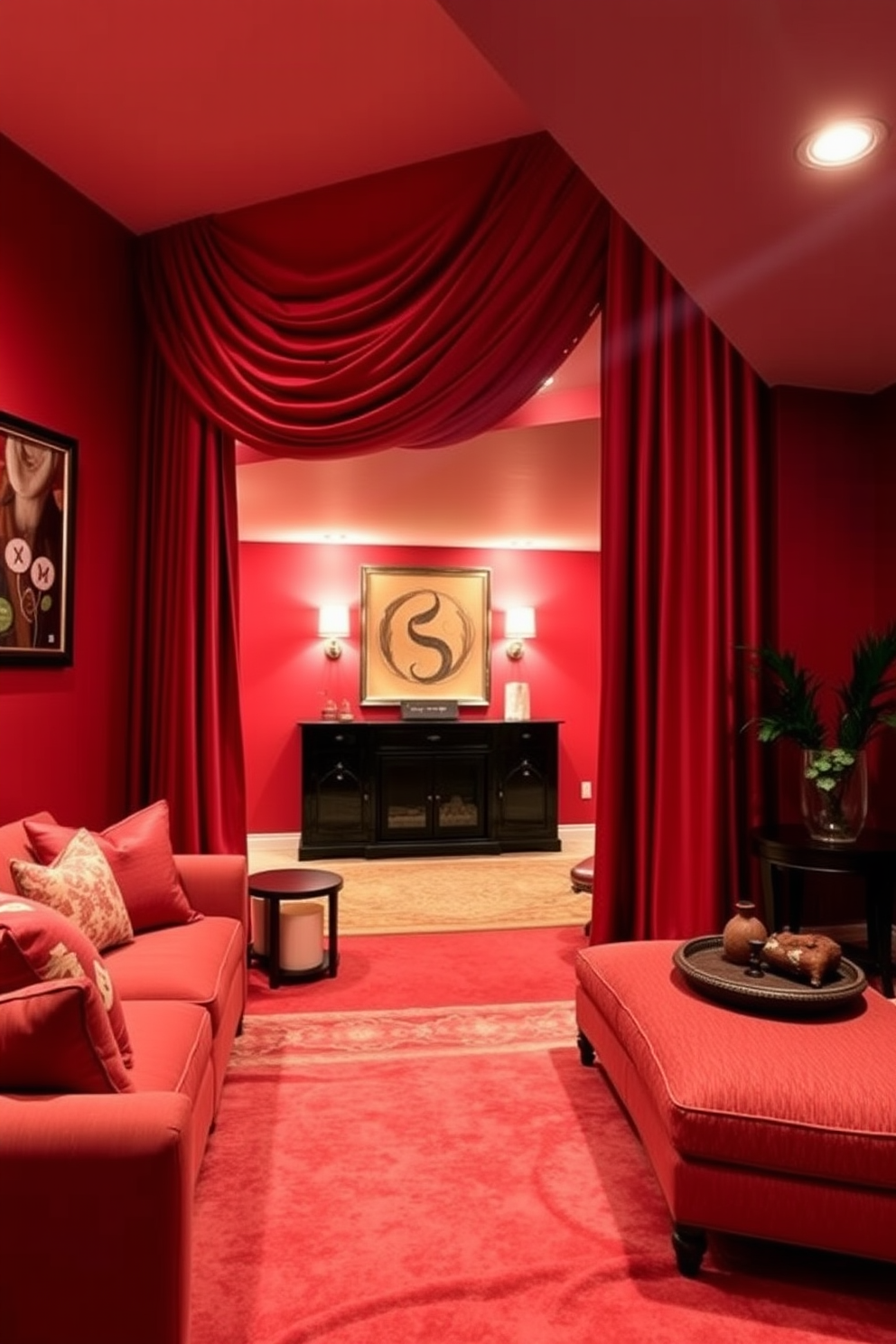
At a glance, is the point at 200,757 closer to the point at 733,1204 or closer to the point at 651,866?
the point at 651,866

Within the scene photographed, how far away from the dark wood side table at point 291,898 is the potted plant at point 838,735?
172 cm

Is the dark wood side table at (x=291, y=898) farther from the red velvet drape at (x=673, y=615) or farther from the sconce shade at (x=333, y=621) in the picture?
the sconce shade at (x=333, y=621)

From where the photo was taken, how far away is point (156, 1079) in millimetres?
1667

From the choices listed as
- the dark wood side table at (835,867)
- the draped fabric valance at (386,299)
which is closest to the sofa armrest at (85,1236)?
the dark wood side table at (835,867)

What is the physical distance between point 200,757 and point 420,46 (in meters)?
2.56

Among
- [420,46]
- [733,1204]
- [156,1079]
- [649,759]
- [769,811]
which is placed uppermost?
[420,46]

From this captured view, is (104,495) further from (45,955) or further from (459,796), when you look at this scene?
(459,796)

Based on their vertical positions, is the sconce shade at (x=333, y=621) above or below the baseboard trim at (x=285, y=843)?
above

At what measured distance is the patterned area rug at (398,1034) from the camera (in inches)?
106

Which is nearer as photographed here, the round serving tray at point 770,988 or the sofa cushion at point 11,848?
the round serving tray at point 770,988

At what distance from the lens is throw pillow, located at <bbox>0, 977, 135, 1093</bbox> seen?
1.33 m

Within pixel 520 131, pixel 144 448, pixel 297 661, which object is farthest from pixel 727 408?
pixel 297 661

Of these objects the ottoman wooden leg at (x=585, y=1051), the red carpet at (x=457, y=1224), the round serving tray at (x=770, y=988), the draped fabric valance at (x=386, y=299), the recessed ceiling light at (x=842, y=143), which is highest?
the draped fabric valance at (x=386, y=299)

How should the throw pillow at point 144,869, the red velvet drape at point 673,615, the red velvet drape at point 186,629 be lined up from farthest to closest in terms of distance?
the red velvet drape at point 186,629 → the red velvet drape at point 673,615 → the throw pillow at point 144,869
